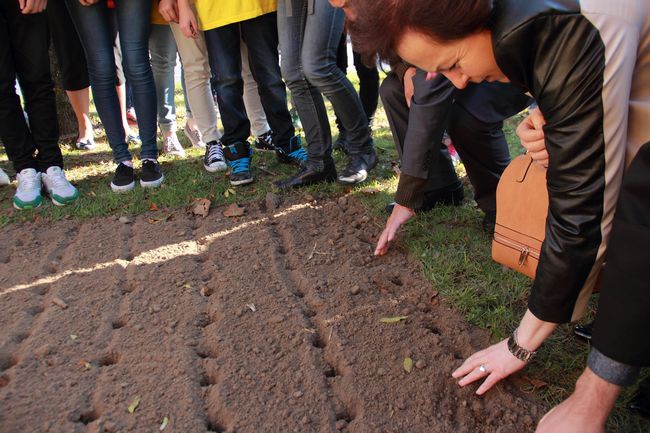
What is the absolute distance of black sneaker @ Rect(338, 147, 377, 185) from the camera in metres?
3.50

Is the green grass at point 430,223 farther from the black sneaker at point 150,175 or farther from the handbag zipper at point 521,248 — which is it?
the handbag zipper at point 521,248

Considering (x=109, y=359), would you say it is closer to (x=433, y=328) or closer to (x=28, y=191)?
(x=433, y=328)

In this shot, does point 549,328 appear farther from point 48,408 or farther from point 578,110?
point 48,408

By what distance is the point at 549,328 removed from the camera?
162cm

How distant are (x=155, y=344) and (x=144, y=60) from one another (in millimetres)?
2060

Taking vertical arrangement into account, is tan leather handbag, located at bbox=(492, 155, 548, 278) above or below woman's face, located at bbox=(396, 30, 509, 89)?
below

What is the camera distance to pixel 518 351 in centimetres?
170

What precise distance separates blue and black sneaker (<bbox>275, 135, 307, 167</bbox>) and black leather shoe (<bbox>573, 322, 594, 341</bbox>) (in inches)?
87.6

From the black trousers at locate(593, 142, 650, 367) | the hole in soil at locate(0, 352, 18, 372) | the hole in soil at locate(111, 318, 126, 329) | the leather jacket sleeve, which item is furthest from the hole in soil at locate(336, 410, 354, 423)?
the hole in soil at locate(0, 352, 18, 372)

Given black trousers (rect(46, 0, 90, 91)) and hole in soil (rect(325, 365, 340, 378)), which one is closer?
hole in soil (rect(325, 365, 340, 378))

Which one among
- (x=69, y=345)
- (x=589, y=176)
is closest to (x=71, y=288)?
(x=69, y=345)

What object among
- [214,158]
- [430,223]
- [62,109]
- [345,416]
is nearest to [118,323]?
[345,416]

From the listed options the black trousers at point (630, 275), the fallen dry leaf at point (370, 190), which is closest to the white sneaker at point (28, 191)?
the fallen dry leaf at point (370, 190)

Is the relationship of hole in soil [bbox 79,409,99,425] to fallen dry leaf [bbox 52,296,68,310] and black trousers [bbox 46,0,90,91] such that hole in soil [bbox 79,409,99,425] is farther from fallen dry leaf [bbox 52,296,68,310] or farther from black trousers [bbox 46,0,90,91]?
black trousers [bbox 46,0,90,91]
